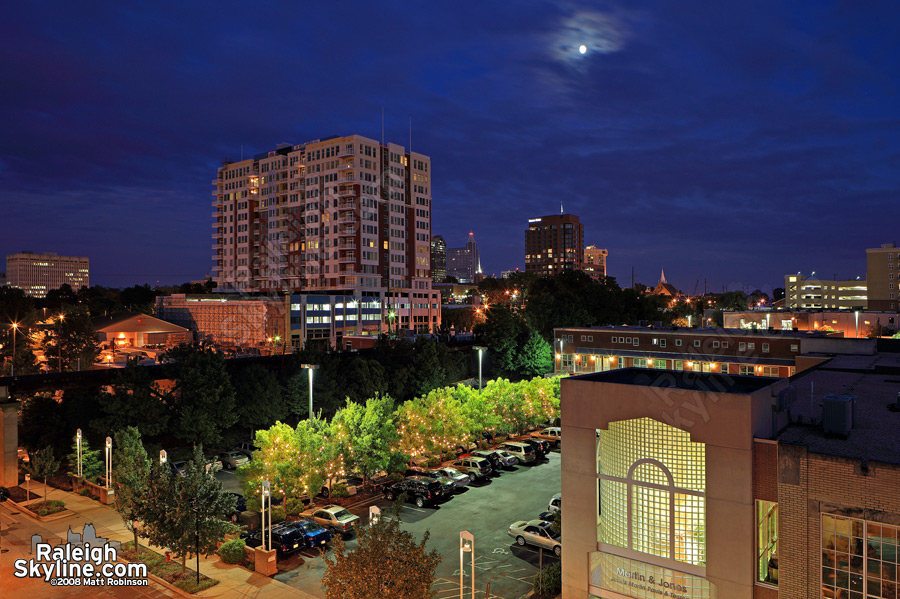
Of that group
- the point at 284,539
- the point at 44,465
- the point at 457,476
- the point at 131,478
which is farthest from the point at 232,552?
the point at 44,465

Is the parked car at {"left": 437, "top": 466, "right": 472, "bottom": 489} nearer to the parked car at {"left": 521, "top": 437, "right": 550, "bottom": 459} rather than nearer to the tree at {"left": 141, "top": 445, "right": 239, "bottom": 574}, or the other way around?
the parked car at {"left": 521, "top": 437, "right": 550, "bottom": 459}

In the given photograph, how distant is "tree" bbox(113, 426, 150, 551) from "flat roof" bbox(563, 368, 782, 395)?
19.9 meters

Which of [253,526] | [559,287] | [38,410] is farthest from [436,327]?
[253,526]

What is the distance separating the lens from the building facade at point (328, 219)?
118375mm

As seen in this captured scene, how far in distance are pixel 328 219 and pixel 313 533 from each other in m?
99.6

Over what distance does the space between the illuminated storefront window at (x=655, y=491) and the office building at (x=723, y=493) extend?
1.3 inches

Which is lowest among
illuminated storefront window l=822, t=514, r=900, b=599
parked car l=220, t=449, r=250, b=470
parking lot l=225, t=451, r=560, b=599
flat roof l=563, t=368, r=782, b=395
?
parked car l=220, t=449, r=250, b=470

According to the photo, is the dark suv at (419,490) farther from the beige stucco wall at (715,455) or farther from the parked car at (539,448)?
the beige stucco wall at (715,455)

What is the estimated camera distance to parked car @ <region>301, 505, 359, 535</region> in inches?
1186

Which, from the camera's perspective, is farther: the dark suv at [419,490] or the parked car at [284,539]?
the dark suv at [419,490]

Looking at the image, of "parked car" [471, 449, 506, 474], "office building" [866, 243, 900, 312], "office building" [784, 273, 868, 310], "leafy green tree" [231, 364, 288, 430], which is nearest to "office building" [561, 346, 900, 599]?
"parked car" [471, 449, 506, 474]

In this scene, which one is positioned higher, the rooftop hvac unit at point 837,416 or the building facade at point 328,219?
the building facade at point 328,219

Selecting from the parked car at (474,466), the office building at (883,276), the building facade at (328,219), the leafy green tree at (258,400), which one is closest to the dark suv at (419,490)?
the parked car at (474,466)

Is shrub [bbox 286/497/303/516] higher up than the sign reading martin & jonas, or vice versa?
the sign reading martin & jonas
